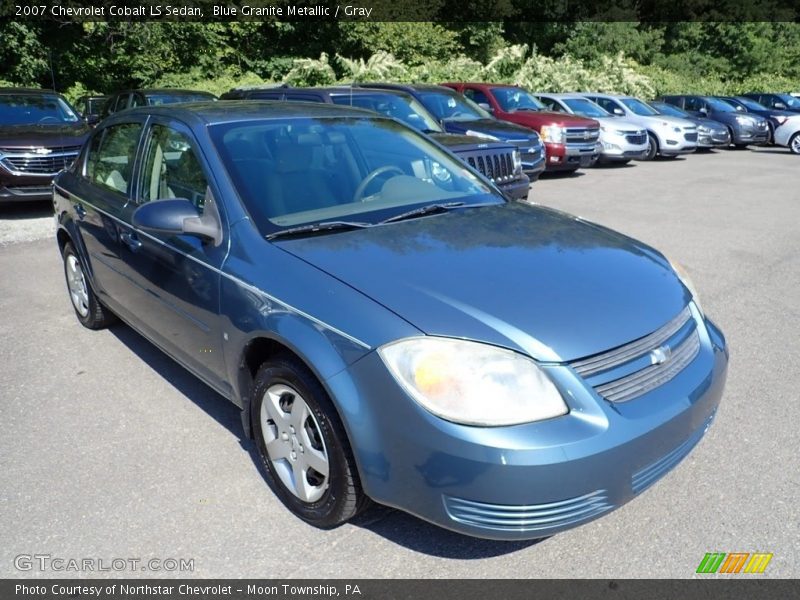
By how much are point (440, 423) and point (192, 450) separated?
173 centimetres

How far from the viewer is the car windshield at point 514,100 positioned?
1427 centimetres

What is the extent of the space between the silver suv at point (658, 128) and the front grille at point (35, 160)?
12.5 meters

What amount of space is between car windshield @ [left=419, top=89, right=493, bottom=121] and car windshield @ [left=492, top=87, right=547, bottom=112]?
7.96ft

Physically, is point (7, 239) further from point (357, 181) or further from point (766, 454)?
point (766, 454)

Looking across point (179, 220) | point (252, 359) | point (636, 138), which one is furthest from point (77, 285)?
point (636, 138)

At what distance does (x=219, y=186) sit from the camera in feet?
10.3

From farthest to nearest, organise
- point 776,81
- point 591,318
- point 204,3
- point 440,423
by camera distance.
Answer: point 776,81 → point 204,3 → point 591,318 → point 440,423

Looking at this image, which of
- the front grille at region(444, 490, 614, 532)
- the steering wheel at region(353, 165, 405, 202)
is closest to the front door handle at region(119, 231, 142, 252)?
the steering wheel at region(353, 165, 405, 202)

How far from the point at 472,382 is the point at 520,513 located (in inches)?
18.3

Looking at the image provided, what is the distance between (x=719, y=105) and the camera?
69.5ft

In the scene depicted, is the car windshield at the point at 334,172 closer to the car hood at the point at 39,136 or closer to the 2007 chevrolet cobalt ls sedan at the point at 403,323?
the 2007 chevrolet cobalt ls sedan at the point at 403,323

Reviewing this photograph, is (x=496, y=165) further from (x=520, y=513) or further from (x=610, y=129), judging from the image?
(x=610, y=129)

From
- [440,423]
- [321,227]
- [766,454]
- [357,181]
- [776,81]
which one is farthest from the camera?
[776,81]

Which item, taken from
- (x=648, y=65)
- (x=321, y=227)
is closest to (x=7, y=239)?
(x=321, y=227)
